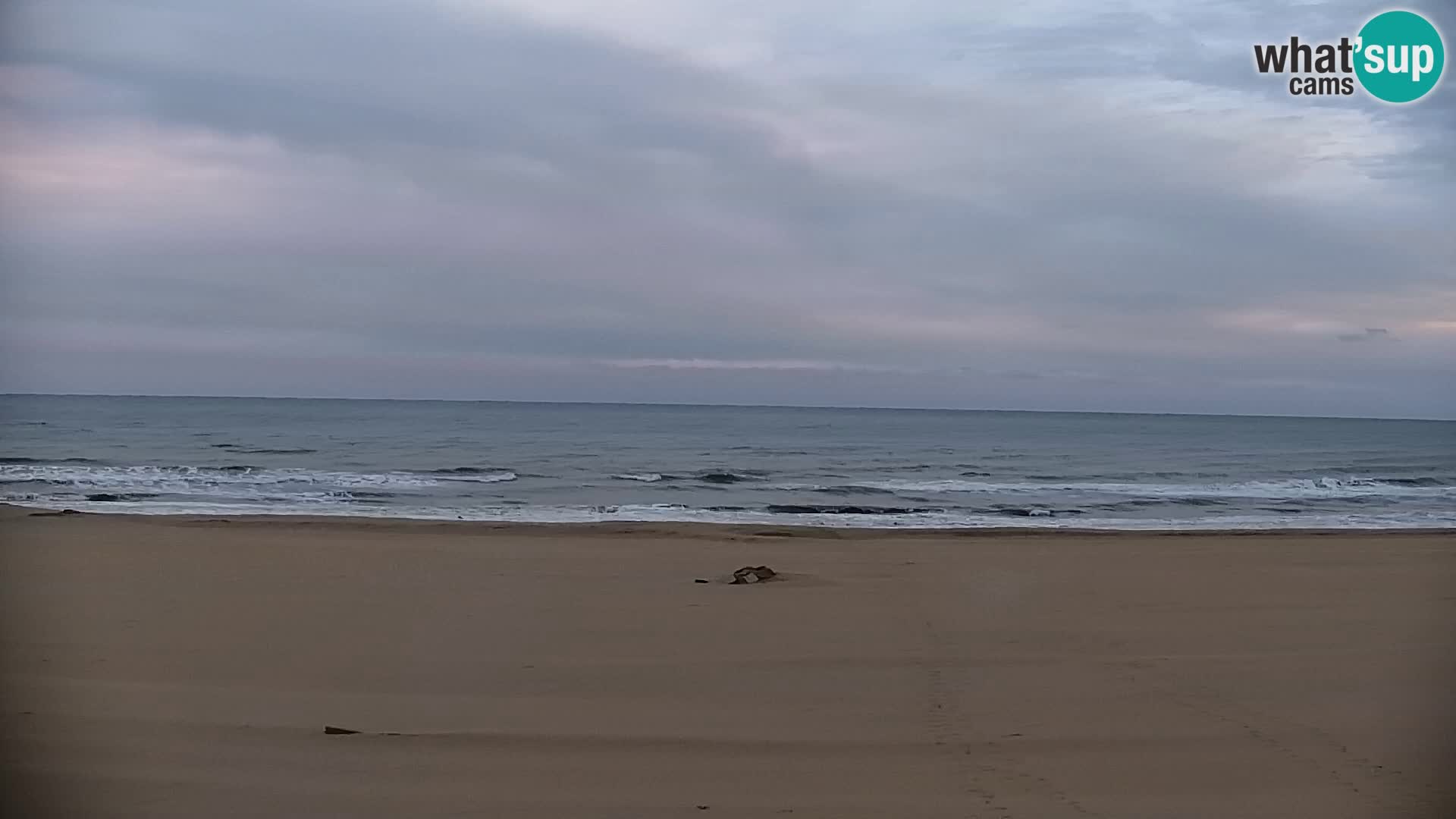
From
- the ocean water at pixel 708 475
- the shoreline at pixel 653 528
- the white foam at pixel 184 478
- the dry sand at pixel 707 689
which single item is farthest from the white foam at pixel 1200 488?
the dry sand at pixel 707 689

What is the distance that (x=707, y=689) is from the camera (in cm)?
574

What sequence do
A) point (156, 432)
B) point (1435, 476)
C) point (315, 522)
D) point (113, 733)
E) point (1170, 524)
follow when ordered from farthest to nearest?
point (156, 432), point (1435, 476), point (1170, 524), point (315, 522), point (113, 733)

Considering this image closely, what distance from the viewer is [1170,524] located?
16.1 m

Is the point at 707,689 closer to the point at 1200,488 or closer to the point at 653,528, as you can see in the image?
the point at 653,528

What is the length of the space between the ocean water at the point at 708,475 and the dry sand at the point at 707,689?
1.74 m

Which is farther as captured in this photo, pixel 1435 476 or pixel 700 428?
pixel 700 428

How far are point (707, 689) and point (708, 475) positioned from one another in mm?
19465

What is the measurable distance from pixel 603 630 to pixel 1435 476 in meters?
A: 27.1

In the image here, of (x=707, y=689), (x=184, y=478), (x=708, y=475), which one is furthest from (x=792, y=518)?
(x=184, y=478)

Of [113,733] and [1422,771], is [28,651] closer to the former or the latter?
[113,733]

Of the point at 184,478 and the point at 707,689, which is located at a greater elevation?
the point at 707,689

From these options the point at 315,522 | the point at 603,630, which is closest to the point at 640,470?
the point at 315,522

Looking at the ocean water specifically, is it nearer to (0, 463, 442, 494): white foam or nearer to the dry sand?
(0, 463, 442, 494): white foam

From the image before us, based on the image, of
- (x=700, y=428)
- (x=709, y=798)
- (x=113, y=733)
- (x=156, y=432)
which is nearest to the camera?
(x=709, y=798)
